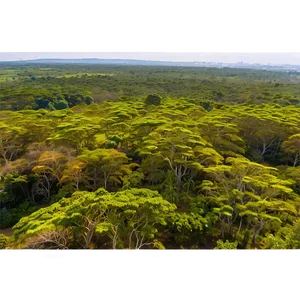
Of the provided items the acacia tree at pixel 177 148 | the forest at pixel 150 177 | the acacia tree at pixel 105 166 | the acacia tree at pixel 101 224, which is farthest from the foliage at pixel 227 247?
the acacia tree at pixel 105 166

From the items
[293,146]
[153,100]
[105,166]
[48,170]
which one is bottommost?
[48,170]

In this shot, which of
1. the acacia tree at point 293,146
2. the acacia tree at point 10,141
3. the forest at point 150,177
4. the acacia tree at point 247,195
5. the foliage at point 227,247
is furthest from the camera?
the acacia tree at point 10,141

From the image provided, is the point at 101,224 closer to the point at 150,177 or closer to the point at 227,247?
the point at 227,247

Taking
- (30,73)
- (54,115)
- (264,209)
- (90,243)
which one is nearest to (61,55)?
(54,115)

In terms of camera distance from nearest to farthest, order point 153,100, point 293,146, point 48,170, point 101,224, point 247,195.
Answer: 1. point 101,224
2. point 247,195
3. point 48,170
4. point 293,146
5. point 153,100

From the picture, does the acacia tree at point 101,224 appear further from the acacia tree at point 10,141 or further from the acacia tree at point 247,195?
the acacia tree at point 10,141

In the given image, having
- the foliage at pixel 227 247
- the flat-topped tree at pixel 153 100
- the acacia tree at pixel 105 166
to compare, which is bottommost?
the foliage at pixel 227 247

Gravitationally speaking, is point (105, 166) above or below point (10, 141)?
below

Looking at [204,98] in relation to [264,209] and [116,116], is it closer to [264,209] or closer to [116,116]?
[116,116]

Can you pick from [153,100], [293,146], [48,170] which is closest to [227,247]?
[48,170]
